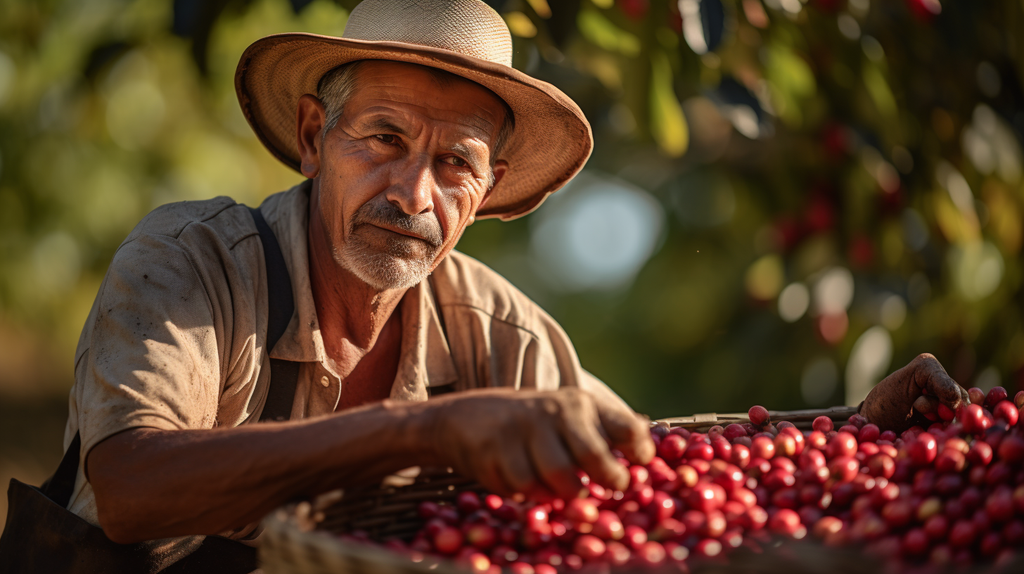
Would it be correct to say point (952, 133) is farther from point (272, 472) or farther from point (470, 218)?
point (272, 472)

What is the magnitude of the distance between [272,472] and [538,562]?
1.55 feet

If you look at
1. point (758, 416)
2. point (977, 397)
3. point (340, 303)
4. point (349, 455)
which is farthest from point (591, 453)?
point (340, 303)

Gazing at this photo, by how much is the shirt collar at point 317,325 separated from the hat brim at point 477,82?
28cm

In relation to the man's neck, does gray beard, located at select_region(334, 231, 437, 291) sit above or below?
above

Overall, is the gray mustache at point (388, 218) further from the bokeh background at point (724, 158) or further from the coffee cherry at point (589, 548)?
the coffee cherry at point (589, 548)

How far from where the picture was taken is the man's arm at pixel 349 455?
50.6 inches

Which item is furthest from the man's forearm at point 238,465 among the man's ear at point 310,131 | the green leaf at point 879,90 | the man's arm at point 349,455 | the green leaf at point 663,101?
the green leaf at point 879,90

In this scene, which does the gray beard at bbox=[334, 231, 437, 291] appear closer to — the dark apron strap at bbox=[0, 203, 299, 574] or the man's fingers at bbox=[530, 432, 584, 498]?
the dark apron strap at bbox=[0, 203, 299, 574]

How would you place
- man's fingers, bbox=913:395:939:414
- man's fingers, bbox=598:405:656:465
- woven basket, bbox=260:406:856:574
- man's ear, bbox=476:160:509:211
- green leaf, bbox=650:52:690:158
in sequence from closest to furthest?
1. woven basket, bbox=260:406:856:574
2. man's fingers, bbox=598:405:656:465
3. man's fingers, bbox=913:395:939:414
4. man's ear, bbox=476:160:509:211
5. green leaf, bbox=650:52:690:158

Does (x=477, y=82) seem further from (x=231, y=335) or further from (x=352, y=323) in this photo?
(x=231, y=335)

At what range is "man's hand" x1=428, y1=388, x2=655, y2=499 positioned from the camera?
4.18ft

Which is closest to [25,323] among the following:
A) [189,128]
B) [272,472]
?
[189,128]

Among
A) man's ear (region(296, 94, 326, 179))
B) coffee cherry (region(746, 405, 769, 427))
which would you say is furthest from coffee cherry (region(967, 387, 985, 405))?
man's ear (region(296, 94, 326, 179))

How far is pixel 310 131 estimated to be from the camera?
2.40m
